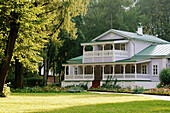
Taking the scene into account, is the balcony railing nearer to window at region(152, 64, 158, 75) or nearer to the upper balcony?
the upper balcony

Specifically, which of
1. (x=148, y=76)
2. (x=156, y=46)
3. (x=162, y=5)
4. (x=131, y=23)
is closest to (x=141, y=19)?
(x=131, y=23)

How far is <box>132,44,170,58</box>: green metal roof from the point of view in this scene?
128 ft

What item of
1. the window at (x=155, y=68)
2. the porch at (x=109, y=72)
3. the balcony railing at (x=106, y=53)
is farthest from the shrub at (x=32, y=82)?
the window at (x=155, y=68)

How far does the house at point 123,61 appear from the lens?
125 feet

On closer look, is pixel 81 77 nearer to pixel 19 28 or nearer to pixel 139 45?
pixel 139 45

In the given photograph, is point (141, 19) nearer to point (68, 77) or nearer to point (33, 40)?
point (68, 77)

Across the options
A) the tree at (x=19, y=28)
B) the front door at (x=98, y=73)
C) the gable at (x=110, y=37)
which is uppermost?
the gable at (x=110, y=37)

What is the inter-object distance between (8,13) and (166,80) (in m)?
20.0

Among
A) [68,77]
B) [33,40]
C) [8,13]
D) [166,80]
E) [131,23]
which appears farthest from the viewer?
[131,23]

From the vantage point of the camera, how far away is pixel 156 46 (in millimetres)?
42875

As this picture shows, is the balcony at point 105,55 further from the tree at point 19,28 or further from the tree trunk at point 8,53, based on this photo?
the tree trunk at point 8,53

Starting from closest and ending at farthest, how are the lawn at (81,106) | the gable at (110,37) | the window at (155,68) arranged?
the lawn at (81,106) → the window at (155,68) → the gable at (110,37)

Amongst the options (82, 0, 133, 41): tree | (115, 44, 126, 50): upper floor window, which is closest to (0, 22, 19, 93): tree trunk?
(115, 44, 126, 50): upper floor window

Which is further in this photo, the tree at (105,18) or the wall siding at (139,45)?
the tree at (105,18)
